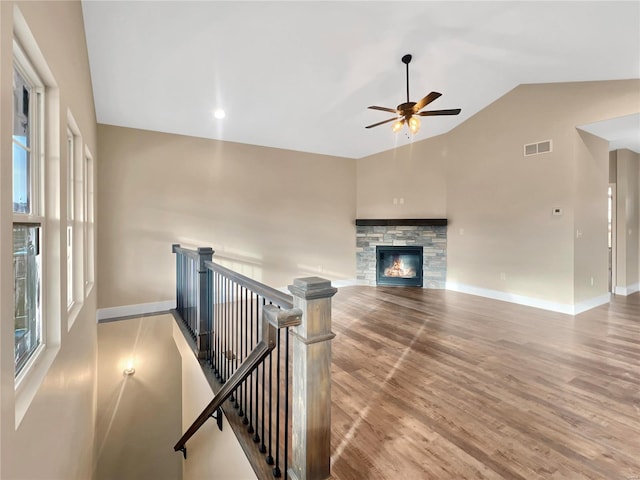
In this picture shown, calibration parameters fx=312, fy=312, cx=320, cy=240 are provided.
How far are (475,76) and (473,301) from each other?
11.5 ft

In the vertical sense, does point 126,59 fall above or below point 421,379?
above

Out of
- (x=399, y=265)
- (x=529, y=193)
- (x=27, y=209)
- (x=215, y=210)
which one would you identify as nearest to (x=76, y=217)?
(x=27, y=209)

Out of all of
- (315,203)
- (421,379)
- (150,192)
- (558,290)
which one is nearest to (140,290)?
(150,192)

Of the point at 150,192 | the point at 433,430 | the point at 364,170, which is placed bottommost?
the point at 433,430

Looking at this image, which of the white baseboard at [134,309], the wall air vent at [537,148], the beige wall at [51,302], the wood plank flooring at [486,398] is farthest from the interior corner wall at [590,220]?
the white baseboard at [134,309]

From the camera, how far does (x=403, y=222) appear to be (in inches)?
257

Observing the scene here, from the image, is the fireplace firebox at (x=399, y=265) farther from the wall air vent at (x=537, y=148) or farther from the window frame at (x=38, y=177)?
the window frame at (x=38, y=177)

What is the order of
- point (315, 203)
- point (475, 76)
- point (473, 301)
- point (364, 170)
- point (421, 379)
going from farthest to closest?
point (364, 170) < point (315, 203) < point (473, 301) < point (475, 76) < point (421, 379)

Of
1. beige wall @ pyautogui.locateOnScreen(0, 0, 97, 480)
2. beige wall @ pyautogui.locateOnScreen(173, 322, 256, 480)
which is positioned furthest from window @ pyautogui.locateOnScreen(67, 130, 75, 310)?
beige wall @ pyautogui.locateOnScreen(173, 322, 256, 480)

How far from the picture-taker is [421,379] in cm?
268

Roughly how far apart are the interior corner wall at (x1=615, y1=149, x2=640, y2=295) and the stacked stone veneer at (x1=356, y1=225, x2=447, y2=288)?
3221 millimetres

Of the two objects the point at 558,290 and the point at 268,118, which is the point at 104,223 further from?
the point at 558,290

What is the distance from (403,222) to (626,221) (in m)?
4.10

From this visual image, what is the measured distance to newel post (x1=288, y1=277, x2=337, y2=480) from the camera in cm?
138
